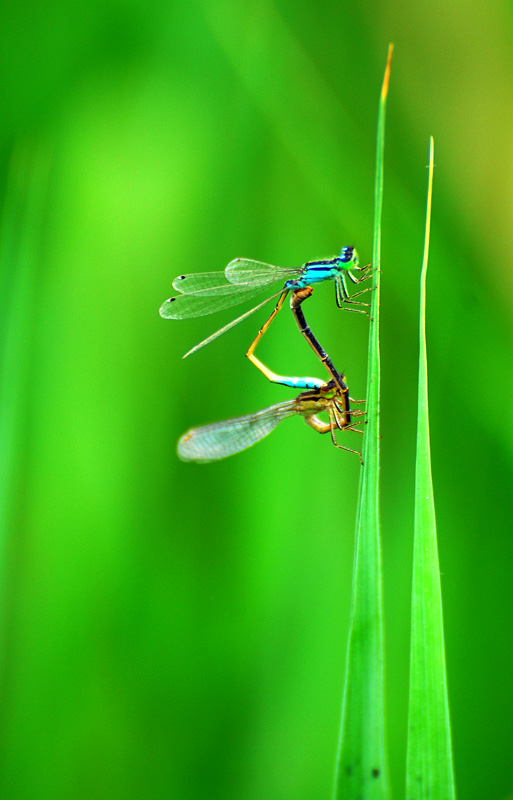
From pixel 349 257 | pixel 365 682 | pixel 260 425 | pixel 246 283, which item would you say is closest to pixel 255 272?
pixel 246 283

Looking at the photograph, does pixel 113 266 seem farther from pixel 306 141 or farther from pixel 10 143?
pixel 306 141

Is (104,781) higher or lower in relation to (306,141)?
lower

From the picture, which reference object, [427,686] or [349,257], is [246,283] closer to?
[349,257]

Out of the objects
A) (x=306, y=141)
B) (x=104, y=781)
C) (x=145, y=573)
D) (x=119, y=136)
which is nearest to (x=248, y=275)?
(x=306, y=141)

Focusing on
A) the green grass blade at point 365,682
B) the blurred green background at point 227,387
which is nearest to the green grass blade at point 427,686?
the green grass blade at point 365,682

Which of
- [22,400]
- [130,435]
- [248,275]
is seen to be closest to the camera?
[22,400]

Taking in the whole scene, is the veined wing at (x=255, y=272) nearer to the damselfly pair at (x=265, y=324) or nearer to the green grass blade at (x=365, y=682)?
the damselfly pair at (x=265, y=324)
